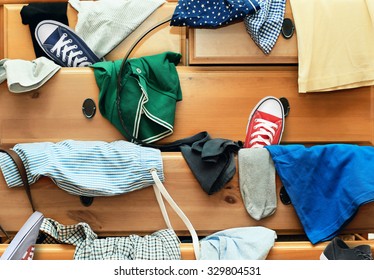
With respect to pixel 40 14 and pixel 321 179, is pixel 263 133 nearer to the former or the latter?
pixel 321 179

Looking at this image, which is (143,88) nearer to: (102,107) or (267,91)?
(102,107)

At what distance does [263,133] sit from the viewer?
3.69 ft

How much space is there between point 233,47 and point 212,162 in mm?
281

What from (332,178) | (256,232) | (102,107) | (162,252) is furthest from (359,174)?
(102,107)

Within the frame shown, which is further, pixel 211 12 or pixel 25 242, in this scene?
pixel 211 12

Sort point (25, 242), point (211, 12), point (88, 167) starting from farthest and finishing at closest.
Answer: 1. point (211, 12)
2. point (88, 167)
3. point (25, 242)

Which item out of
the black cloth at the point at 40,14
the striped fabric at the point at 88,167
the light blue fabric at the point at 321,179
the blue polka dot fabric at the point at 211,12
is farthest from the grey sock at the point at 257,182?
the black cloth at the point at 40,14

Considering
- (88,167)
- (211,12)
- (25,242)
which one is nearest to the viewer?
(25,242)

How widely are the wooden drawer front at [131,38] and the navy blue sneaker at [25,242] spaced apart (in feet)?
1.45

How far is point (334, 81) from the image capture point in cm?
111

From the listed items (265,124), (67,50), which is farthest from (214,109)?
(67,50)

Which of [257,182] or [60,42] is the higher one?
[60,42]

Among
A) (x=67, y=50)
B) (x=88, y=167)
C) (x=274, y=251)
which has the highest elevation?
(x=67, y=50)

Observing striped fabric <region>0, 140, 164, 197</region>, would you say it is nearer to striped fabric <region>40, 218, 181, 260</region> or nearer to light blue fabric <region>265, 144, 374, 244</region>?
striped fabric <region>40, 218, 181, 260</region>
